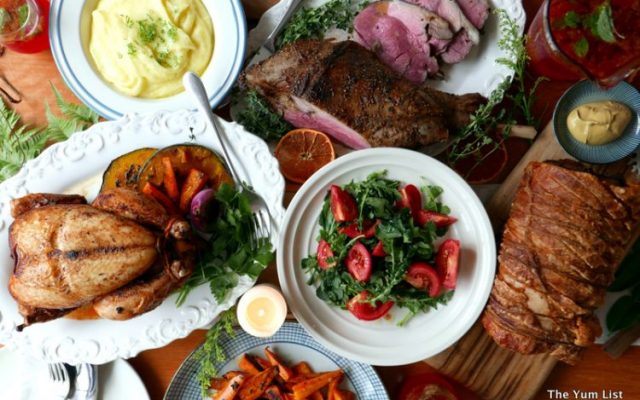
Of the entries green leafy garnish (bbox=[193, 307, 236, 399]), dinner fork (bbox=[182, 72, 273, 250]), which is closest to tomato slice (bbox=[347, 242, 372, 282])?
dinner fork (bbox=[182, 72, 273, 250])

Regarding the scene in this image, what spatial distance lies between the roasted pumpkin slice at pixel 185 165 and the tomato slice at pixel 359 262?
2.19 feet

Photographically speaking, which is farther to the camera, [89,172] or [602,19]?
[89,172]

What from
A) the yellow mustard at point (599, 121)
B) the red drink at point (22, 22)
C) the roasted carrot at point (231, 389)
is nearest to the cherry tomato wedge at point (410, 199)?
the yellow mustard at point (599, 121)

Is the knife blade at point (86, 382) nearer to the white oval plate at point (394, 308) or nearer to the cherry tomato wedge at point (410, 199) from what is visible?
the white oval plate at point (394, 308)

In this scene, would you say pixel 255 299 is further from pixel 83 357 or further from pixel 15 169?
pixel 15 169

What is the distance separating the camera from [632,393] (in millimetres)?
2592

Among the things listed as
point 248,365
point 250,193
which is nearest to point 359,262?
point 250,193

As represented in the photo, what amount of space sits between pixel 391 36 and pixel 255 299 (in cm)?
141

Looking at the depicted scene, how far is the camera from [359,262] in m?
2.30

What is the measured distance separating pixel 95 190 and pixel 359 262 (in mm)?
1289

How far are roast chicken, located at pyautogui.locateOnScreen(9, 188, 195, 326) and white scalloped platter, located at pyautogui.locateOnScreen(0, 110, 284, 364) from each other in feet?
0.85

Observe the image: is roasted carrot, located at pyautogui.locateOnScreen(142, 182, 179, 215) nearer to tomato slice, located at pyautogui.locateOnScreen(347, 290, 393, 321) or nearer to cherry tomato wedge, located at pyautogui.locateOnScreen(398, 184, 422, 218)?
tomato slice, located at pyautogui.locateOnScreen(347, 290, 393, 321)

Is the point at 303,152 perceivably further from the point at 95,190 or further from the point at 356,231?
the point at 95,190

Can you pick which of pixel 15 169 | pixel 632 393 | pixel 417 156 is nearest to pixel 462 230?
pixel 417 156
